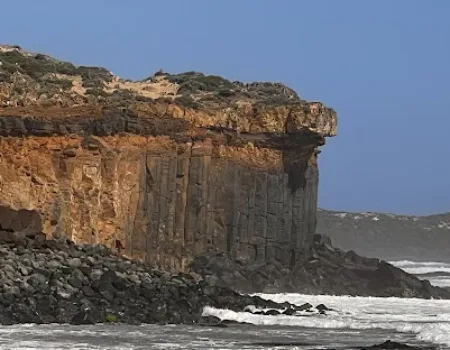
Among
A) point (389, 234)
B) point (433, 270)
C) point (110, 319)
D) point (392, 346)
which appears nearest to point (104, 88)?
point (110, 319)

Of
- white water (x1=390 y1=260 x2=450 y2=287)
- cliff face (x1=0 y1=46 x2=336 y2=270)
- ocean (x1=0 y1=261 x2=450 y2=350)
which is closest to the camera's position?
ocean (x1=0 y1=261 x2=450 y2=350)

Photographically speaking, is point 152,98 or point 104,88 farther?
point 104,88

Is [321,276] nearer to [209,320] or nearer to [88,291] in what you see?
[209,320]

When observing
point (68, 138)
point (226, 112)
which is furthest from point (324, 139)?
point (68, 138)

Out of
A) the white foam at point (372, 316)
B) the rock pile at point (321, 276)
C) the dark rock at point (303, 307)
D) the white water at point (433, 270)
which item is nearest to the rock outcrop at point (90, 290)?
the dark rock at point (303, 307)

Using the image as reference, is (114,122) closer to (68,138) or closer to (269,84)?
(68,138)

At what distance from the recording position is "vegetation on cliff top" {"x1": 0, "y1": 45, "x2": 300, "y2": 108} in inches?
1313

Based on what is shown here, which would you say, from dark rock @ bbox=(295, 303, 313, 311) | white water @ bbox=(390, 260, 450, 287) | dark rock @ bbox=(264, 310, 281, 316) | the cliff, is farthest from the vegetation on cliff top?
the cliff

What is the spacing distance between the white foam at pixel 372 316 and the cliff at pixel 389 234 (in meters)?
54.9

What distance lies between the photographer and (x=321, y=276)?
35.8 metres

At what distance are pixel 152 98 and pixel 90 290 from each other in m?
11.3

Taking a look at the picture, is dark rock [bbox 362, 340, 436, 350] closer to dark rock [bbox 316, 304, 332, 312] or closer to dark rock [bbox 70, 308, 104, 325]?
dark rock [bbox 70, 308, 104, 325]

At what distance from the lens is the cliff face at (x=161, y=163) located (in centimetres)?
3234

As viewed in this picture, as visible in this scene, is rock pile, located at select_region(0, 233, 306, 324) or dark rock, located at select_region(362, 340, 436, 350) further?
rock pile, located at select_region(0, 233, 306, 324)
